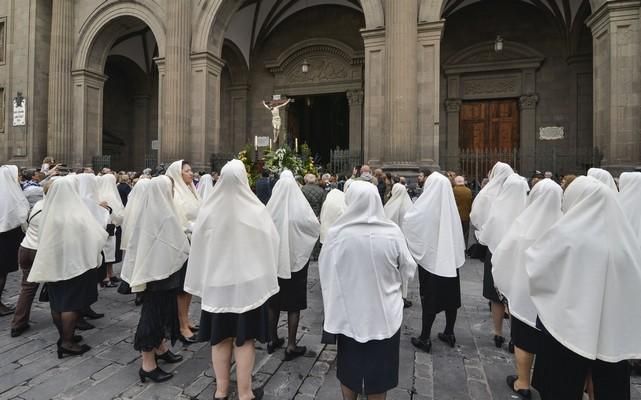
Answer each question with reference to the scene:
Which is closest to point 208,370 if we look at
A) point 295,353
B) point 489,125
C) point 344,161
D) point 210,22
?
point 295,353

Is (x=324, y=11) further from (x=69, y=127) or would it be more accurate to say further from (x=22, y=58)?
(x=22, y=58)

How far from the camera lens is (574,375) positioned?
7.91 ft

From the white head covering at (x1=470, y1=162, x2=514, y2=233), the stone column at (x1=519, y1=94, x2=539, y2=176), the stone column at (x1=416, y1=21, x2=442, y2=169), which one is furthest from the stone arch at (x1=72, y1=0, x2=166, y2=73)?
the stone column at (x1=519, y1=94, x2=539, y2=176)

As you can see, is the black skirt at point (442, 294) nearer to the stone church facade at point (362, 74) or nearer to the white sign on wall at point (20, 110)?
the stone church facade at point (362, 74)

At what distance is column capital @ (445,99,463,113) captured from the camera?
15141 millimetres

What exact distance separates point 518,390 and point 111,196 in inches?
252

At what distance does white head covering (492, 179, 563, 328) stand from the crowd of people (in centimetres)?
1

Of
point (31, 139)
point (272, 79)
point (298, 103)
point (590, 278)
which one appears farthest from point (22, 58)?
point (590, 278)

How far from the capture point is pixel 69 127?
1562 centimetres

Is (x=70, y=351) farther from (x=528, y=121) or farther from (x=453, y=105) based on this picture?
(x=528, y=121)

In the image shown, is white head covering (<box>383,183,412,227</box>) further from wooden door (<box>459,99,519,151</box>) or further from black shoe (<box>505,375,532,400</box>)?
wooden door (<box>459,99,519,151</box>)

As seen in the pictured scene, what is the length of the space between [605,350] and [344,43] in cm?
1592

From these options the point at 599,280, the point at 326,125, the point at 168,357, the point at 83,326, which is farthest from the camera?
the point at 326,125

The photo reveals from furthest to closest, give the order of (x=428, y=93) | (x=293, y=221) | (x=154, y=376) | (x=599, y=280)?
(x=428, y=93) → (x=293, y=221) → (x=154, y=376) → (x=599, y=280)
